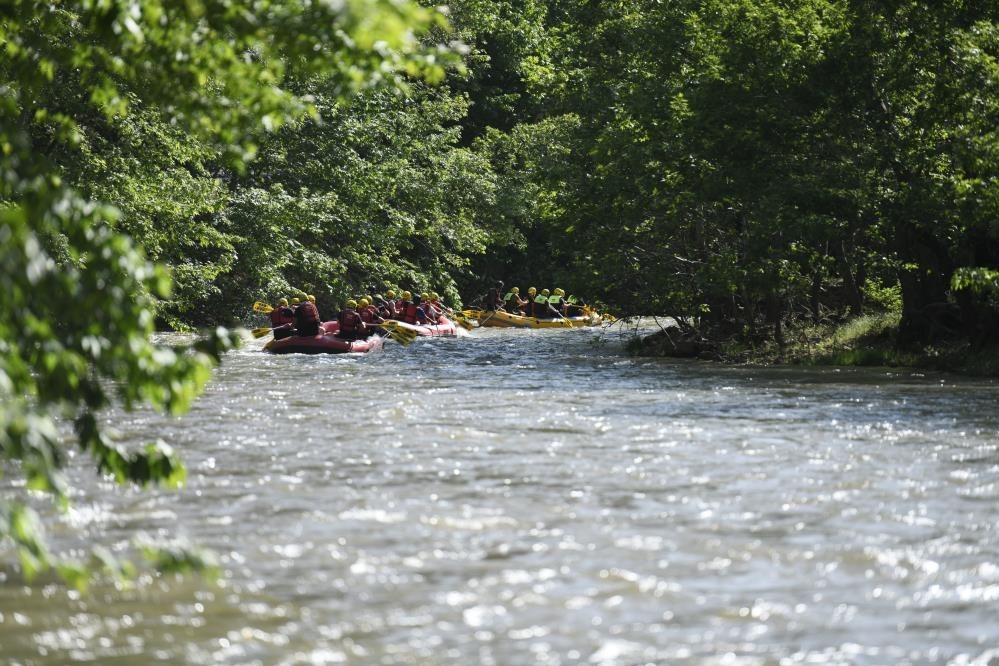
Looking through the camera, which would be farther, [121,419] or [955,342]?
[955,342]

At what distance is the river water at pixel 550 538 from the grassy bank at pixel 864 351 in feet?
20.5

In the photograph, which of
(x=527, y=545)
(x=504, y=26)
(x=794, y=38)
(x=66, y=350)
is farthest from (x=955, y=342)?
(x=504, y=26)

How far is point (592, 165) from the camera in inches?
1185

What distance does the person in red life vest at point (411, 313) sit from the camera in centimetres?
3712

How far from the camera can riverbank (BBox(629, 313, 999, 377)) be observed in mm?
22859

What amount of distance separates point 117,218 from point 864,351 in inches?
831

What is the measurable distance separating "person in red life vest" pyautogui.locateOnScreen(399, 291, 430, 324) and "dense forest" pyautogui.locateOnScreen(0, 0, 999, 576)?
2.72 meters

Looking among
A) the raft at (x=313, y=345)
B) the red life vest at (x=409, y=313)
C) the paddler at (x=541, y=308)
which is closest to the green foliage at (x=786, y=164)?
the raft at (x=313, y=345)

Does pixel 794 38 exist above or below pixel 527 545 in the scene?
above

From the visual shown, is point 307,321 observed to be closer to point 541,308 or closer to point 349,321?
point 349,321

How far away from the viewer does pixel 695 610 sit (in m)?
7.17

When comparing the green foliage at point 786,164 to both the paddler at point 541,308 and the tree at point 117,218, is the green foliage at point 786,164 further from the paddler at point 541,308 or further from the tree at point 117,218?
the tree at point 117,218

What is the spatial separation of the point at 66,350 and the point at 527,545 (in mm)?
4355

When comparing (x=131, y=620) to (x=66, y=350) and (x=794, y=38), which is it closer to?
(x=66, y=350)
